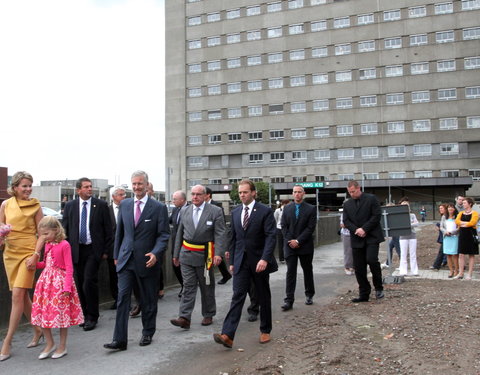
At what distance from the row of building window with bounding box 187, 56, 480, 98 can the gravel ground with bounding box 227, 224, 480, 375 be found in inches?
2507

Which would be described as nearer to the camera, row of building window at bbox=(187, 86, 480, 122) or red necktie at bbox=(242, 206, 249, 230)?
red necktie at bbox=(242, 206, 249, 230)

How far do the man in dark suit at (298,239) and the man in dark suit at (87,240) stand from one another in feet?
9.83

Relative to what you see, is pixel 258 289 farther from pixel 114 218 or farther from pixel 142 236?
pixel 114 218

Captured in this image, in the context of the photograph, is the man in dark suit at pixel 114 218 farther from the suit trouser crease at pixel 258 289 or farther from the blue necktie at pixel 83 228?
the suit trouser crease at pixel 258 289

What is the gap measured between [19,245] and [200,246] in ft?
7.62

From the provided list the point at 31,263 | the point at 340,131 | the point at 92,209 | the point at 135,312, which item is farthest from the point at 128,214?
the point at 340,131

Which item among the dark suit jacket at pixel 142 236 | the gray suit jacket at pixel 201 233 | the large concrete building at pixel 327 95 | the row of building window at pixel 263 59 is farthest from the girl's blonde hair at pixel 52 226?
the row of building window at pixel 263 59

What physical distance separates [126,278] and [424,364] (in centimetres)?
341

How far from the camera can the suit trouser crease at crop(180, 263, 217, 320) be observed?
20.9 feet

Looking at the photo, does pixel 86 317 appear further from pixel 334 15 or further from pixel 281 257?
pixel 334 15

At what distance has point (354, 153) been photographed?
68375 mm

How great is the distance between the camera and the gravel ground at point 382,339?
4.65 m

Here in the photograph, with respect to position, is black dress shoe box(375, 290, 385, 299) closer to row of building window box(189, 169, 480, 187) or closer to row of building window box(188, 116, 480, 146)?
row of building window box(189, 169, 480, 187)

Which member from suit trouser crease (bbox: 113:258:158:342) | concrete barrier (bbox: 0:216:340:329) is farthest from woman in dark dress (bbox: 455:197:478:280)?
suit trouser crease (bbox: 113:258:158:342)
